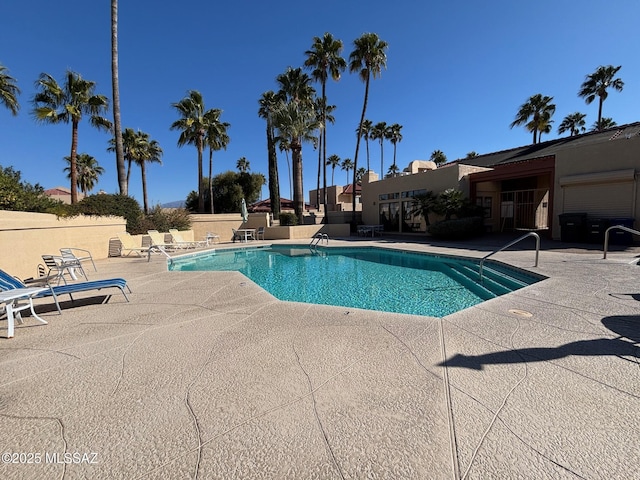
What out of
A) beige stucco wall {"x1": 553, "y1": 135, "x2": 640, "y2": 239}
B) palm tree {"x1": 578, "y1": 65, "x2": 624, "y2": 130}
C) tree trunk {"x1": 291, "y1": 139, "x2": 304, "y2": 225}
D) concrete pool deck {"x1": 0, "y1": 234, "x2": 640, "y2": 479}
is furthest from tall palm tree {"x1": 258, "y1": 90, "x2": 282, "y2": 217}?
palm tree {"x1": 578, "y1": 65, "x2": 624, "y2": 130}

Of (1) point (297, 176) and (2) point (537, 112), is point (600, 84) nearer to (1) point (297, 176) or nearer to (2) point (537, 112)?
(2) point (537, 112)

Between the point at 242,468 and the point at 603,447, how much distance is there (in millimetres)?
2268

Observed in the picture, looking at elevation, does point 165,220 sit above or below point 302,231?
above

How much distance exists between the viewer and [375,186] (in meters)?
22.6

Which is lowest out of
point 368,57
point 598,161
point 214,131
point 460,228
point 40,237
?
point 460,228

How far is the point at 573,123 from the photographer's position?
3269cm

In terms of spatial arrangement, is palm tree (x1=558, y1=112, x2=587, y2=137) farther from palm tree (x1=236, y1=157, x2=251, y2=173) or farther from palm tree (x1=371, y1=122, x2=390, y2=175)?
palm tree (x1=236, y1=157, x2=251, y2=173)

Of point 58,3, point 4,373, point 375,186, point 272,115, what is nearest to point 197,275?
point 4,373

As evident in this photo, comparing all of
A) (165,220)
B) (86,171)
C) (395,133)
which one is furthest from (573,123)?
(86,171)

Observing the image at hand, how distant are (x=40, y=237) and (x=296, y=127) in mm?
14838

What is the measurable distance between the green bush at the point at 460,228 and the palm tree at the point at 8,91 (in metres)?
23.4

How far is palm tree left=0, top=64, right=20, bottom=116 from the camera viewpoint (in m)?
14.3

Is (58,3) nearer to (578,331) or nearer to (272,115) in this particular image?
(272,115)

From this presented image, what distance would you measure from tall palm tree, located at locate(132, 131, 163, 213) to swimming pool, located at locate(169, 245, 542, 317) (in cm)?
1978
